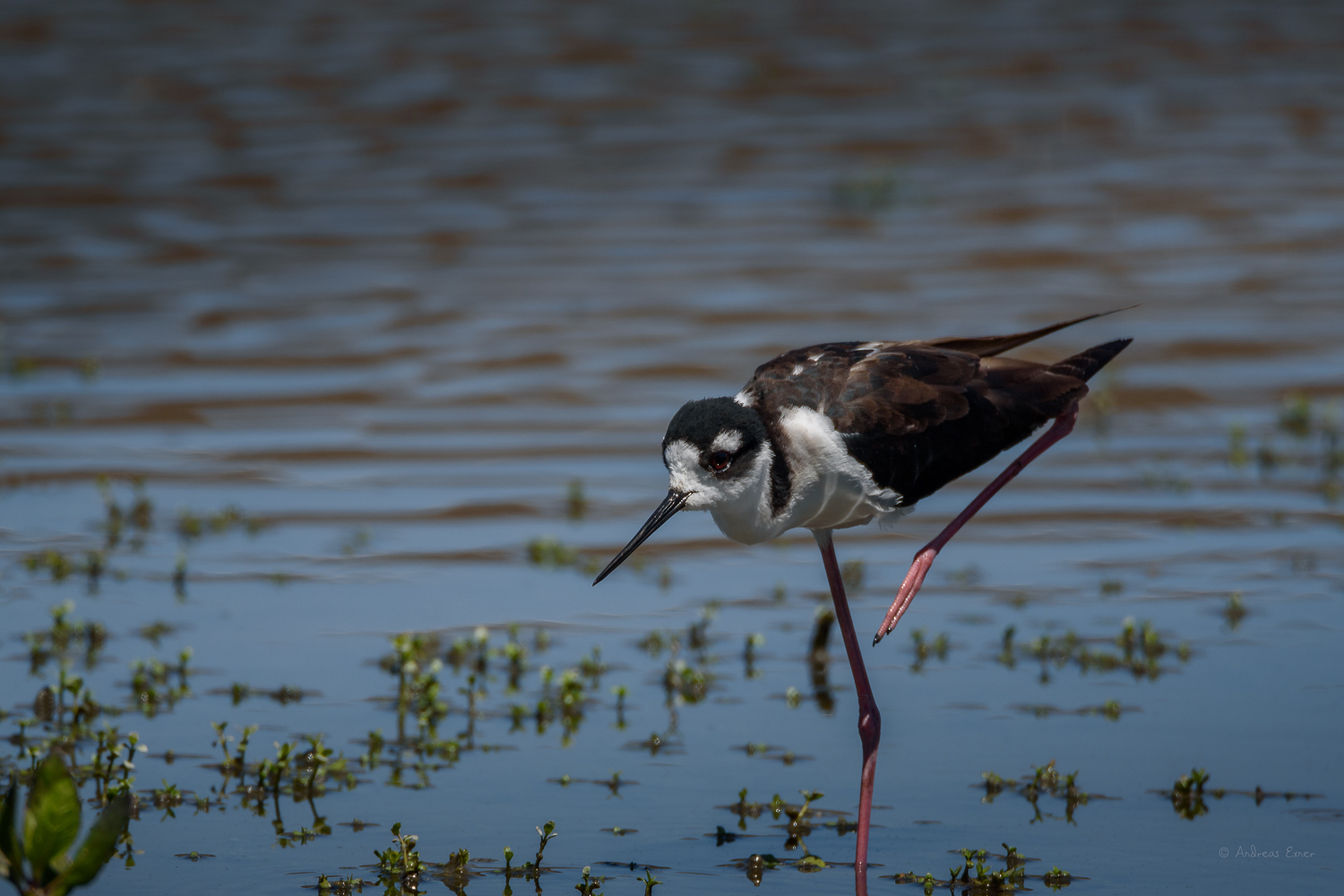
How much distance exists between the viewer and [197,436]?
8.96 metres

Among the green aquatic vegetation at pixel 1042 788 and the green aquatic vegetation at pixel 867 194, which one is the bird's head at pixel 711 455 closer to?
the green aquatic vegetation at pixel 1042 788

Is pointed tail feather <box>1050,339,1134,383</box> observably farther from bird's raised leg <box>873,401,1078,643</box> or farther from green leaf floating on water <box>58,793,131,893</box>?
green leaf floating on water <box>58,793,131,893</box>

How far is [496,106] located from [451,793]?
12493 mm

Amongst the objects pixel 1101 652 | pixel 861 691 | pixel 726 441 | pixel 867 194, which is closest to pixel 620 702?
pixel 861 691

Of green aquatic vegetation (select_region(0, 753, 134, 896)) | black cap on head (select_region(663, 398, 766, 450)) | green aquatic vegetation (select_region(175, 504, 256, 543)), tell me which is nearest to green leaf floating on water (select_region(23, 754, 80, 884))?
green aquatic vegetation (select_region(0, 753, 134, 896))

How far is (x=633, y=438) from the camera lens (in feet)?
29.4

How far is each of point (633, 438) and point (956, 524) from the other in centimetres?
372

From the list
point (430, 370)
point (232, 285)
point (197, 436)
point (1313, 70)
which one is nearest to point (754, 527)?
point (197, 436)

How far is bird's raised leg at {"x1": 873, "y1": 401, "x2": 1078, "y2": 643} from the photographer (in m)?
5.02

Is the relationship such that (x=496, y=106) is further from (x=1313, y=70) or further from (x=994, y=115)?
(x=1313, y=70)

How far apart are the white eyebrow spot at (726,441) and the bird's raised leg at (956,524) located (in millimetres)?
666

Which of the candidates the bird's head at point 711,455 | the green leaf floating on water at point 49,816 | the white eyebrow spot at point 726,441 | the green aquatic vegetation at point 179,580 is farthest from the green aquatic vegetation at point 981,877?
the green aquatic vegetation at point 179,580

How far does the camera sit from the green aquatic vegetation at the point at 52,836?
3094mm

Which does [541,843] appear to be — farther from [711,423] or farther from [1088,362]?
[1088,362]
